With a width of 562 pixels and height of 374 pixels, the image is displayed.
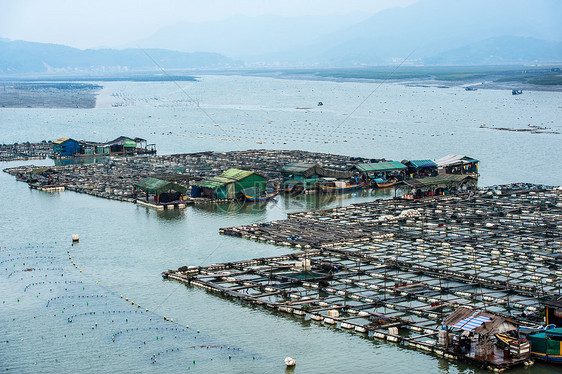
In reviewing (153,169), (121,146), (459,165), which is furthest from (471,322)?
(121,146)

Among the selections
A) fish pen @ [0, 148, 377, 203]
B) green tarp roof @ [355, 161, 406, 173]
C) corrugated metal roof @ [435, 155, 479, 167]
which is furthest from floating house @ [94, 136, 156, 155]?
corrugated metal roof @ [435, 155, 479, 167]

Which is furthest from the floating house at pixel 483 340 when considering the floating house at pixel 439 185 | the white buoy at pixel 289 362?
the floating house at pixel 439 185

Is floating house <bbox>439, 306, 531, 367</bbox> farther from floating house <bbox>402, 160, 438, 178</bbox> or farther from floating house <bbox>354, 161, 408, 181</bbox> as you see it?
floating house <bbox>402, 160, 438, 178</bbox>

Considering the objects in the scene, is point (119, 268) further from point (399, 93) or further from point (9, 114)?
point (399, 93)

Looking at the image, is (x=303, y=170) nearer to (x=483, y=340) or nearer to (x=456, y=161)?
(x=456, y=161)

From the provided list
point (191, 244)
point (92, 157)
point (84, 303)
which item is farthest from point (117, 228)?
point (92, 157)

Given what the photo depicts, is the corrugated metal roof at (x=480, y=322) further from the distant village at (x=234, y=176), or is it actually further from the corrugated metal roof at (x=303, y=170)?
the corrugated metal roof at (x=303, y=170)
